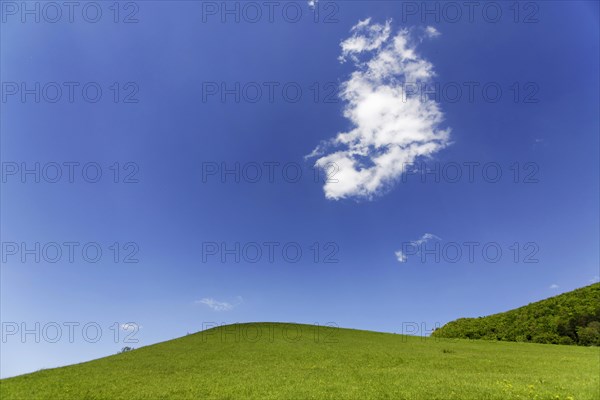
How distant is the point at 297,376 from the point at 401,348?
76.4ft

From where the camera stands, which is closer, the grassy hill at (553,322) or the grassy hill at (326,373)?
the grassy hill at (326,373)

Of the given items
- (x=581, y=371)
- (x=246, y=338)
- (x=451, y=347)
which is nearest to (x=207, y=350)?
(x=246, y=338)

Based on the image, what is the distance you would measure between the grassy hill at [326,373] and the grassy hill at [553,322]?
30.4 ft

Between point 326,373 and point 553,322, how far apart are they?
46122mm

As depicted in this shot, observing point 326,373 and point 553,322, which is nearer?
point 326,373

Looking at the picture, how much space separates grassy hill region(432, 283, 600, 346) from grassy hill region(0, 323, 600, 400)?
925 centimetres

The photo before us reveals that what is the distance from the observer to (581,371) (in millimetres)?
29375

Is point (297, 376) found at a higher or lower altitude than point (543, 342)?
higher

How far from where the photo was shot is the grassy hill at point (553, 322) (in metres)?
52.9

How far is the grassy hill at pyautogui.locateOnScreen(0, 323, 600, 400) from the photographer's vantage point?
24.8 metres

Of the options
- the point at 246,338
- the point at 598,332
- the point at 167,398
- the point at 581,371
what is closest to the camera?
the point at 167,398

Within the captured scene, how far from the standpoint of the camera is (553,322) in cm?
5534

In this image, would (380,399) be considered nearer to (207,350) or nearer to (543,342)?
(207,350)

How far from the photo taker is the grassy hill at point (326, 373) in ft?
81.5
